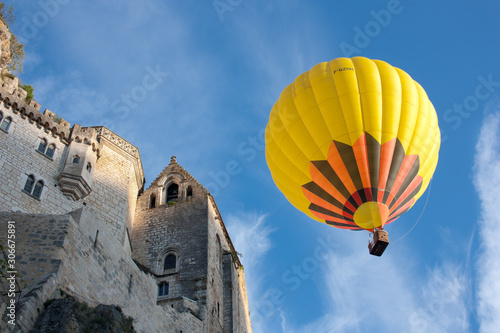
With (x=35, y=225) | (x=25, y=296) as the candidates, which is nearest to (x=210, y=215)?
(x=35, y=225)

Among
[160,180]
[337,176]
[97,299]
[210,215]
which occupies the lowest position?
[97,299]

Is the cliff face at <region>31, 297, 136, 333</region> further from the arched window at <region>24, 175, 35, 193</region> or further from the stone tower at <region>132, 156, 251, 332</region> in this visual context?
the stone tower at <region>132, 156, 251, 332</region>

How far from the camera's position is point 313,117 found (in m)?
20.1

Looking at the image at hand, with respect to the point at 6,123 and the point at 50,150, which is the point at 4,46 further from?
the point at 50,150

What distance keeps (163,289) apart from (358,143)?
1209 centimetres

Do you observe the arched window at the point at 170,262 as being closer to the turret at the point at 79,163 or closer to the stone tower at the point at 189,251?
the stone tower at the point at 189,251

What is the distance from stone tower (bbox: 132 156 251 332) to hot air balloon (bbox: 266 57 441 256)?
7319 mm

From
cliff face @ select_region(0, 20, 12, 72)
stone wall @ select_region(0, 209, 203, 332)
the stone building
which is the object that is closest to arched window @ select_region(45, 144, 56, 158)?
the stone building

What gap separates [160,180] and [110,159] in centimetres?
585

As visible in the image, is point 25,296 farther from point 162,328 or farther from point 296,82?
point 296,82

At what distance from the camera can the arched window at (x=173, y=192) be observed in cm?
3118

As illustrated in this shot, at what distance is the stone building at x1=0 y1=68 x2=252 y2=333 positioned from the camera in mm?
14867

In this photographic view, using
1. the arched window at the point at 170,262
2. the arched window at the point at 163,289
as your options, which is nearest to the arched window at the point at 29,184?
the arched window at the point at 163,289

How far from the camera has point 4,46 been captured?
25266mm
